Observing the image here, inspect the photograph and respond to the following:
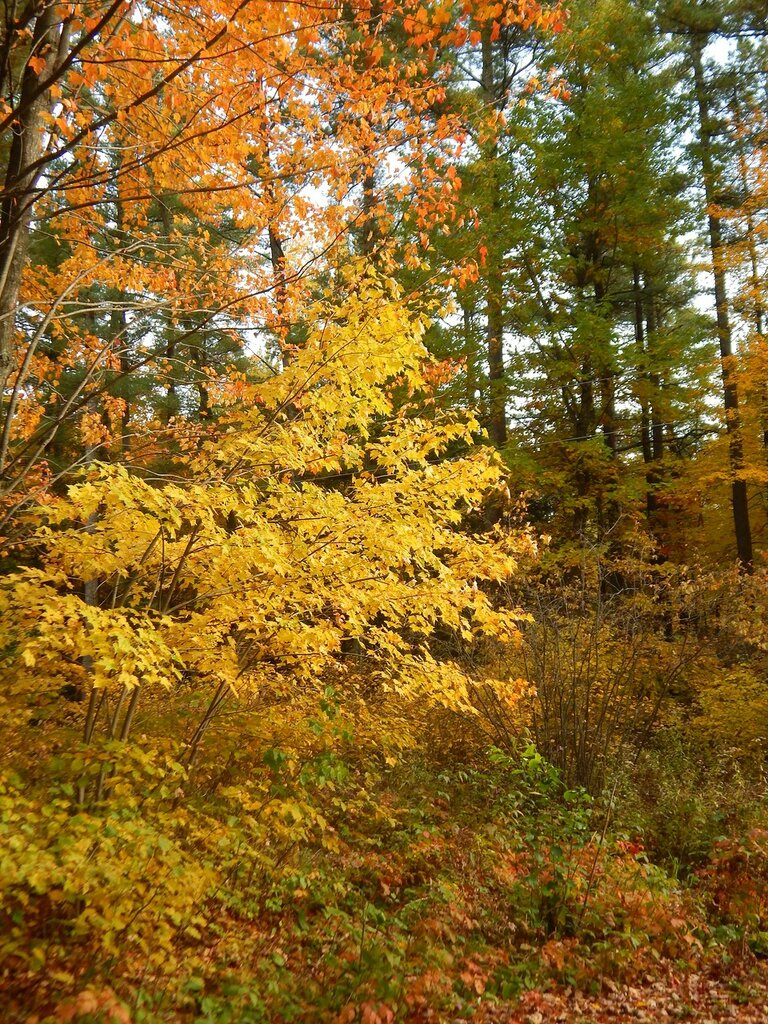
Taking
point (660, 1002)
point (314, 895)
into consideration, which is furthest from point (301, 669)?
point (660, 1002)

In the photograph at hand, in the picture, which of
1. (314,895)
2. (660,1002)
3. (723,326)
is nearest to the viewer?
(660,1002)

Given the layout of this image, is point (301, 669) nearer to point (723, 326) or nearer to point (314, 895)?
point (314, 895)

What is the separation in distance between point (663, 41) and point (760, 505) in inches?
422

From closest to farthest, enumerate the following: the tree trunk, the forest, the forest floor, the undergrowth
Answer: the undergrowth < the forest < the forest floor < the tree trunk

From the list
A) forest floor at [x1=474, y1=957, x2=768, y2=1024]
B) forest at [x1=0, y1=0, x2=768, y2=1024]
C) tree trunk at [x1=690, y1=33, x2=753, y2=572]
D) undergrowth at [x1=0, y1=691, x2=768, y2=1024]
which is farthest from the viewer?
tree trunk at [x1=690, y1=33, x2=753, y2=572]

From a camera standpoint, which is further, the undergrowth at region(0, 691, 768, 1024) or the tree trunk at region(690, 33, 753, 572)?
the tree trunk at region(690, 33, 753, 572)

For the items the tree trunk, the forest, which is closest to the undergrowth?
the forest

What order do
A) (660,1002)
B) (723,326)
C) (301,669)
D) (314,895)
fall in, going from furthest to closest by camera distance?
(723,326) → (314,895) → (301,669) → (660,1002)

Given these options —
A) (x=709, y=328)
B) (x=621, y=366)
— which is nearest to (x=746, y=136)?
(x=709, y=328)

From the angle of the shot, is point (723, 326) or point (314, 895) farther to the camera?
point (723, 326)

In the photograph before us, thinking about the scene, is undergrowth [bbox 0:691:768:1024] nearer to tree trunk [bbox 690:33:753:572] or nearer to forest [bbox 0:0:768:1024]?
forest [bbox 0:0:768:1024]

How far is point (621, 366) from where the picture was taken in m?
12.9

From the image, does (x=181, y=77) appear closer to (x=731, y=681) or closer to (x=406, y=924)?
(x=406, y=924)

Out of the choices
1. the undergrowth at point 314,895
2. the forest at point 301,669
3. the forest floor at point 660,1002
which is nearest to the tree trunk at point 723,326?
the forest at point 301,669
